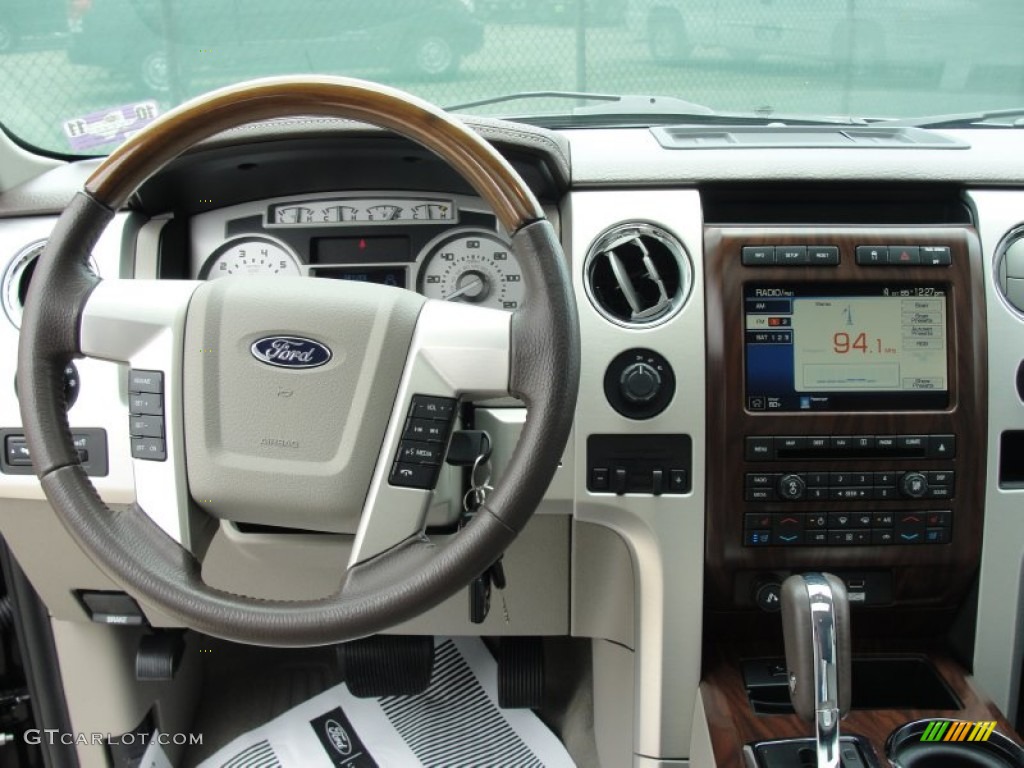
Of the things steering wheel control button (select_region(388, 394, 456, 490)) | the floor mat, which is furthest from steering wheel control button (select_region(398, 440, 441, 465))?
the floor mat

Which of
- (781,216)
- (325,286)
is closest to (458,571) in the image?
(325,286)

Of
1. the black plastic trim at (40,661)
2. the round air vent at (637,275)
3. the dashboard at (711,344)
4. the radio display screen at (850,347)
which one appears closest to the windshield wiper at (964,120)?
the dashboard at (711,344)

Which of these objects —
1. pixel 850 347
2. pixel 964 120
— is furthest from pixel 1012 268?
pixel 964 120

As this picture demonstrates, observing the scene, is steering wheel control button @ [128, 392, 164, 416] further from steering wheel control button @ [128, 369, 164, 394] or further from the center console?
the center console

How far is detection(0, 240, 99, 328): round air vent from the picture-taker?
122 centimetres

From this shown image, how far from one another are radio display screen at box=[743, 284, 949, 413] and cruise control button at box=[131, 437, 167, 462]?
2.41 ft

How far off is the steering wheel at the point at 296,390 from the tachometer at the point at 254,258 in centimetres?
29

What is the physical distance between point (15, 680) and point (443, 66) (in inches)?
52.7

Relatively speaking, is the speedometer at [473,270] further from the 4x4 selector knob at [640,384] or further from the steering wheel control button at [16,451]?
the steering wheel control button at [16,451]

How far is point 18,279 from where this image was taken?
1243mm

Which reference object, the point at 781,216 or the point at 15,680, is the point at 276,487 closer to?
the point at 781,216

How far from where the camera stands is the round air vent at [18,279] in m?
1.22

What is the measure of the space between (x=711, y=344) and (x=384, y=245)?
1.58 ft

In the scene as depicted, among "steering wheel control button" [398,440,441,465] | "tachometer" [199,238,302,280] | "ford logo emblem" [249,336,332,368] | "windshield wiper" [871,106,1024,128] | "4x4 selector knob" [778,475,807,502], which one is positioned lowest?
"4x4 selector knob" [778,475,807,502]
